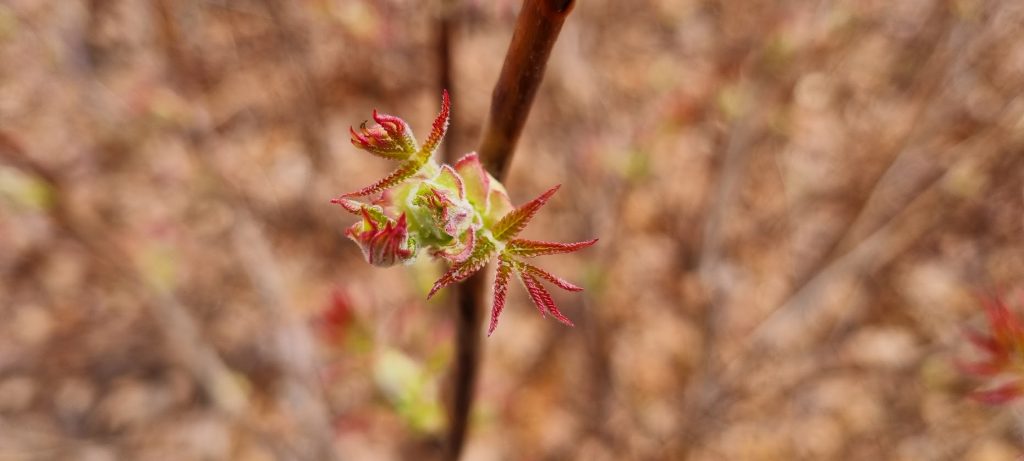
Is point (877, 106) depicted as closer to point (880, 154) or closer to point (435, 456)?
point (880, 154)

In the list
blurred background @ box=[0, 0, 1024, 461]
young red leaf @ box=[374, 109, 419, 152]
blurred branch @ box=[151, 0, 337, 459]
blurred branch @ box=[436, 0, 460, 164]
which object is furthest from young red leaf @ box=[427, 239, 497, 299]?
blurred branch @ box=[151, 0, 337, 459]

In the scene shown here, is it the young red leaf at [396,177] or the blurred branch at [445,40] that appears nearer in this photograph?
the young red leaf at [396,177]

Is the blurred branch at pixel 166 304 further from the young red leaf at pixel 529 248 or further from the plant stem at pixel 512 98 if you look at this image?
the young red leaf at pixel 529 248

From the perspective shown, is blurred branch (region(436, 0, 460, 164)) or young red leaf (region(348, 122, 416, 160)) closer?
young red leaf (region(348, 122, 416, 160))

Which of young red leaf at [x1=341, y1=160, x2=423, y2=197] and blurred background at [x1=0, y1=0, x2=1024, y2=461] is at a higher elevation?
blurred background at [x1=0, y1=0, x2=1024, y2=461]

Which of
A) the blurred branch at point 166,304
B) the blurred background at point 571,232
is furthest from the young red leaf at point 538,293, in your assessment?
the blurred branch at point 166,304

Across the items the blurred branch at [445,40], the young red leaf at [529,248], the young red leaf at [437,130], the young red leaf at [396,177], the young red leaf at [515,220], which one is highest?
the blurred branch at [445,40]

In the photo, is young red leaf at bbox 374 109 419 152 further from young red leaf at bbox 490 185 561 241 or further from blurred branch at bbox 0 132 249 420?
blurred branch at bbox 0 132 249 420
